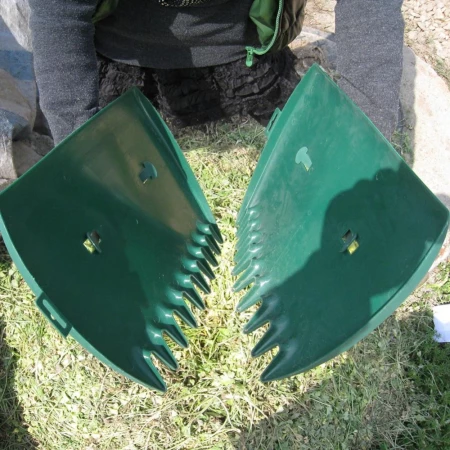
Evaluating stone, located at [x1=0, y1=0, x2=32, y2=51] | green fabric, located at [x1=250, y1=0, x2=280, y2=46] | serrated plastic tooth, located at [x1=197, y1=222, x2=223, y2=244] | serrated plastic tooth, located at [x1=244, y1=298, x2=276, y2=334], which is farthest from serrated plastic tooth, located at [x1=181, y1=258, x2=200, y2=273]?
stone, located at [x1=0, y1=0, x2=32, y2=51]

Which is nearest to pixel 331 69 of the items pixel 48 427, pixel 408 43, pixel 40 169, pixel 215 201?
pixel 408 43

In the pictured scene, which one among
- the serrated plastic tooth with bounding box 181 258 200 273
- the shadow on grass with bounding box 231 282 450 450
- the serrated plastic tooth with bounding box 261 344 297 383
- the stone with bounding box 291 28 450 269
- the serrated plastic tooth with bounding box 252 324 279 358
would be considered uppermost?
the serrated plastic tooth with bounding box 181 258 200 273

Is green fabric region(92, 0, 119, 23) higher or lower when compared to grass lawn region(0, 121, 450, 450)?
higher

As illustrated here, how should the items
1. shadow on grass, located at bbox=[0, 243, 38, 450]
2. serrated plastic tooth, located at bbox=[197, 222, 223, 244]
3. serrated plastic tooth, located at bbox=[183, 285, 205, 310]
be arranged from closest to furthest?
serrated plastic tooth, located at bbox=[183, 285, 205, 310] → serrated plastic tooth, located at bbox=[197, 222, 223, 244] → shadow on grass, located at bbox=[0, 243, 38, 450]

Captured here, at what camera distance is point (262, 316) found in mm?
1484

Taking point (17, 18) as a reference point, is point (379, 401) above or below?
below

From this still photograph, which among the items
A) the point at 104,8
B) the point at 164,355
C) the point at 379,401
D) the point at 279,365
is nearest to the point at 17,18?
the point at 104,8

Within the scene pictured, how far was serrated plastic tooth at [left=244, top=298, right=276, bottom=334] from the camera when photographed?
4.85ft

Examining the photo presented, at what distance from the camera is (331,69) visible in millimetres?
2352

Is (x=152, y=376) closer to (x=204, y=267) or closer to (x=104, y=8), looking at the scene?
(x=204, y=267)

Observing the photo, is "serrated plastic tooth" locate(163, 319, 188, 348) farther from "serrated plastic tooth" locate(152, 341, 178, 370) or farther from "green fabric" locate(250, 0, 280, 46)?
"green fabric" locate(250, 0, 280, 46)

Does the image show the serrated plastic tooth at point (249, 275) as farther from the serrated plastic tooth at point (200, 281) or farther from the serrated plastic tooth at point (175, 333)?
the serrated plastic tooth at point (175, 333)

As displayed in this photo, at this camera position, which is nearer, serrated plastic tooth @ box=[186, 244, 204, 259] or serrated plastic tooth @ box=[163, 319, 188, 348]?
serrated plastic tooth @ box=[163, 319, 188, 348]

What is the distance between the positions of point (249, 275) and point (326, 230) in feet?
0.88
